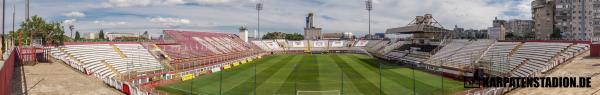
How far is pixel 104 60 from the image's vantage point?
4000 centimetres

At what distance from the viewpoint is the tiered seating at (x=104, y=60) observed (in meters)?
36.0

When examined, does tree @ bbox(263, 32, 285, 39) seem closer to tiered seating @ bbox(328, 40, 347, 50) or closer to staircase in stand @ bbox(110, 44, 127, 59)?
tiered seating @ bbox(328, 40, 347, 50)

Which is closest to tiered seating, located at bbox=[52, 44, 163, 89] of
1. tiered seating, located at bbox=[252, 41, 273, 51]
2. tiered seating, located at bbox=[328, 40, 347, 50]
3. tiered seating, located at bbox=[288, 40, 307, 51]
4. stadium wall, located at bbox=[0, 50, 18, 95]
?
stadium wall, located at bbox=[0, 50, 18, 95]

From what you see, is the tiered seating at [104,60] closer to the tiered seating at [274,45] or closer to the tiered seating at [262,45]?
the tiered seating at [262,45]

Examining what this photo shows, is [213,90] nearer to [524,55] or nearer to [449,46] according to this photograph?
[524,55]

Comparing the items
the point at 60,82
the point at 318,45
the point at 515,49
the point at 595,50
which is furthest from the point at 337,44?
the point at 60,82

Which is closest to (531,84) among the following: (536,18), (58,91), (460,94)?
(460,94)

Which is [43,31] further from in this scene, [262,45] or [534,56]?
[262,45]

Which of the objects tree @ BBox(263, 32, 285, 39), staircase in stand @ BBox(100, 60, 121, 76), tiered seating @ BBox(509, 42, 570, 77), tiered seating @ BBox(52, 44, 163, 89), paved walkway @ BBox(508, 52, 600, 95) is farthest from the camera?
tree @ BBox(263, 32, 285, 39)

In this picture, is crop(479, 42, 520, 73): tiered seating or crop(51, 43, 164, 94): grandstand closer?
crop(51, 43, 164, 94): grandstand

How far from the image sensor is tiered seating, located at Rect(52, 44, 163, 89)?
36.0 meters

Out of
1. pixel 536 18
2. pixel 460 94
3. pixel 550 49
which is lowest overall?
pixel 460 94

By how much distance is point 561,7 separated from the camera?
10631 cm

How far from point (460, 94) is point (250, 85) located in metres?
14.7
